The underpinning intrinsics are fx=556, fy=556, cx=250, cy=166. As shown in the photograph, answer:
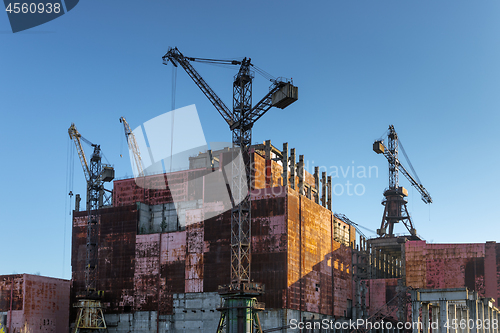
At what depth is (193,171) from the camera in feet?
352

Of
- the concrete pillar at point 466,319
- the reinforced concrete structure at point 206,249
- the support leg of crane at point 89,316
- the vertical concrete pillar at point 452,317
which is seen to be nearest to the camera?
the vertical concrete pillar at point 452,317

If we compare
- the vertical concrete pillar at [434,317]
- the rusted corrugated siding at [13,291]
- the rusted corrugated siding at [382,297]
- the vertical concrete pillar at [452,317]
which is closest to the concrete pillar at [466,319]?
the vertical concrete pillar at [452,317]

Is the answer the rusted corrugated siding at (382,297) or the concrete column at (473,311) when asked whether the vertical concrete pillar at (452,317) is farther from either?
the rusted corrugated siding at (382,297)

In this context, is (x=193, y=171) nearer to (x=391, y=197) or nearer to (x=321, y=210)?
(x=321, y=210)

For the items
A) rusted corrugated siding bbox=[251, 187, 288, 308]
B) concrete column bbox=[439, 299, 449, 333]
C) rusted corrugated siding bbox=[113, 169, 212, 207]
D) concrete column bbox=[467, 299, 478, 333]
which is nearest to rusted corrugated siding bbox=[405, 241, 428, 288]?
rusted corrugated siding bbox=[251, 187, 288, 308]

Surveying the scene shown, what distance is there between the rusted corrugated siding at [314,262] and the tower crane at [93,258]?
3710 cm

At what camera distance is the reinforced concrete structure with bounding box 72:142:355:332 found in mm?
89125

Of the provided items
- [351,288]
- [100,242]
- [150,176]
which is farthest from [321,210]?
[100,242]

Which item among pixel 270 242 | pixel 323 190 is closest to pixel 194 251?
pixel 270 242

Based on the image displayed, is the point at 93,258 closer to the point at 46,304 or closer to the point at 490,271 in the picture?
the point at 46,304

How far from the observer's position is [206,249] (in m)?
93.4

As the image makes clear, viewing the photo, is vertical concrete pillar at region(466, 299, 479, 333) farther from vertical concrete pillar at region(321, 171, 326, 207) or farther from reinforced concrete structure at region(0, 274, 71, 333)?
reinforced concrete structure at region(0, 274, 71, 333)

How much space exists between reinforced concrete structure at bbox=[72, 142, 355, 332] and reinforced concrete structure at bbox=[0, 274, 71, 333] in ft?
20.0

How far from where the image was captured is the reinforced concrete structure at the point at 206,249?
8912 centimetres
